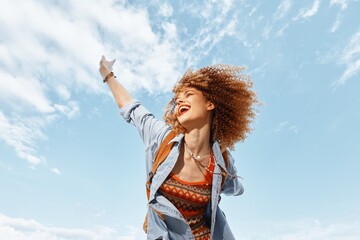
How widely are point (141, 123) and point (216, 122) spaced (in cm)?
94

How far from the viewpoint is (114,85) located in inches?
180

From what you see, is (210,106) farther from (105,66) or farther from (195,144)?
(105,66)

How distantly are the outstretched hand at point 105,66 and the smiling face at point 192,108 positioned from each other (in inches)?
41.5

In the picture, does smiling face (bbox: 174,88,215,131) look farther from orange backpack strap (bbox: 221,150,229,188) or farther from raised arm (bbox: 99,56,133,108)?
raised arm (bbox: 99,56,133,108)

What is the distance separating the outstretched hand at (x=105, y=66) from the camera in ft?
15.4

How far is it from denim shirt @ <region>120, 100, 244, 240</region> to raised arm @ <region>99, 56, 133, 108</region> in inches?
4.6

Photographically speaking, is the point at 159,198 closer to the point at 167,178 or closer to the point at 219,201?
the point at 167,178

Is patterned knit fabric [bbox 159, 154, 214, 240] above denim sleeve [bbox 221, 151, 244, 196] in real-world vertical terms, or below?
below

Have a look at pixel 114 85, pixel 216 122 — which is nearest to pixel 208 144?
pixel 216 122


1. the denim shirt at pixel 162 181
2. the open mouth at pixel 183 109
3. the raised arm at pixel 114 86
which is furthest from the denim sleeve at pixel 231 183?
the raised arm at pixel 114 86

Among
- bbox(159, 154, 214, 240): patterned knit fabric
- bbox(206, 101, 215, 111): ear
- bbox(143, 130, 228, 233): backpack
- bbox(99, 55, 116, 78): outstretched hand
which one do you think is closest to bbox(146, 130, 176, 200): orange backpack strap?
bbox(143, 130, 228, 233): backpack

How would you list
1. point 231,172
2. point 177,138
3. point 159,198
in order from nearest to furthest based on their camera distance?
point 159,198, point 177,138, point 231,172

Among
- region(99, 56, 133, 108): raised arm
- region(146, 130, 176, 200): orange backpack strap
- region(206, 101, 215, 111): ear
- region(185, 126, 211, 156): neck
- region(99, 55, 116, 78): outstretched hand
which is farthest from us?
region(99, 55, 116, 78): outstretched hand

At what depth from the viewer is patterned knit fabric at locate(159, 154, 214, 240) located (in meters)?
3.84
